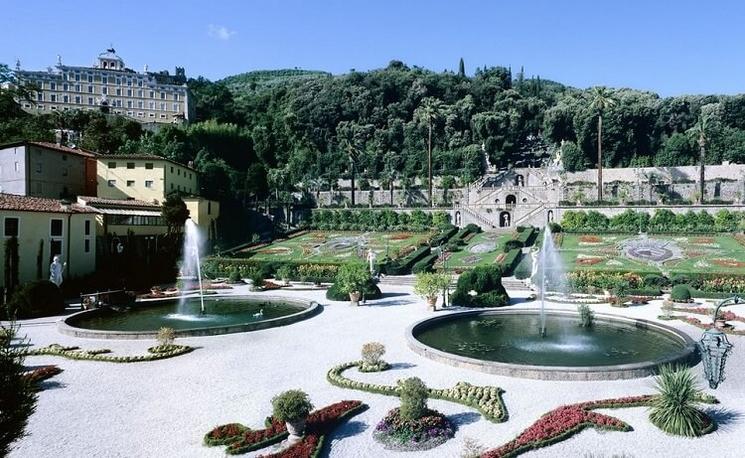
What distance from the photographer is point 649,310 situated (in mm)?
28516

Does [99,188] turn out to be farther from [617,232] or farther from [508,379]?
[617,232]

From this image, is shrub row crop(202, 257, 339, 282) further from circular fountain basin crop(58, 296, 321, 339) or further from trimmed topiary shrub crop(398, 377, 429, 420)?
trimmed topiary shrub crop(398, 377, 429, 420)

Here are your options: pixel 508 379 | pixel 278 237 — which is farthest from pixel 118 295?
pixel 278 237

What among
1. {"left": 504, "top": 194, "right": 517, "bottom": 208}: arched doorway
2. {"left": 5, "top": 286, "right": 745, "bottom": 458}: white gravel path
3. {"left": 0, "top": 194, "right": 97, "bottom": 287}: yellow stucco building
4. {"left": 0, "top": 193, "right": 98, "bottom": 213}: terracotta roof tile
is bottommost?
{"left": 5, "top": 286, "right": 745, "bottom": 458}: white gravel path

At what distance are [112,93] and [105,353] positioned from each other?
12343 cm

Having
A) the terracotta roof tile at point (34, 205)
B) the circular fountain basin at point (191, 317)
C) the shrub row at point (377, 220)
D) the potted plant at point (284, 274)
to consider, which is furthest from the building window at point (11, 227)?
the shrub row at point (377, 220)

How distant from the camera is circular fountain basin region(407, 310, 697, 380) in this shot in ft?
53.1

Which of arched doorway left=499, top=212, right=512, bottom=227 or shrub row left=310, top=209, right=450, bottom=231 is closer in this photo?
shrub row left=310, top=209, right=450, bottom=231

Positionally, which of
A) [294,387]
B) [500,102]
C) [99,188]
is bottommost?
[294,387]

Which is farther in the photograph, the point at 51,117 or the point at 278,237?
the point at 51,117

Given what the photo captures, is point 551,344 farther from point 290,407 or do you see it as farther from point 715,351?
point 290,407

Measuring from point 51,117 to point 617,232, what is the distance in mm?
85460

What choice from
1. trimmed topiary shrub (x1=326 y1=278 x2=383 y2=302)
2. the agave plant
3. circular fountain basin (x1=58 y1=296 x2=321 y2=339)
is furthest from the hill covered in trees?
A: the agave plant

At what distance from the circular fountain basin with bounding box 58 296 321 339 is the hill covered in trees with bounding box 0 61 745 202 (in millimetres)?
42380
